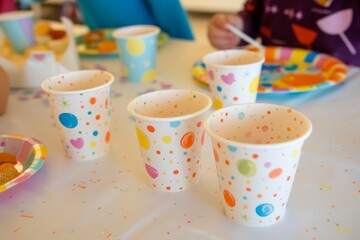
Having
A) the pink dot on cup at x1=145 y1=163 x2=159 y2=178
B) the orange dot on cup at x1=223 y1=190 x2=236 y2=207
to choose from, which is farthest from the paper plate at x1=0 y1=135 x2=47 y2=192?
the orange dot on cup at x1=223 y1=190 x2=236 y2=207

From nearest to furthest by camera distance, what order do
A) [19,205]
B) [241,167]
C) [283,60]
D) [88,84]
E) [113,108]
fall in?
[241,167]
[19,205]
[88,84]
[113,108]
[283,60]

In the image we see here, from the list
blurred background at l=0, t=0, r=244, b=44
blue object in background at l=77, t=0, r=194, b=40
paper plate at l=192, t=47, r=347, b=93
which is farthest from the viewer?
blurred background at l=0, t=0, r=244, b=44

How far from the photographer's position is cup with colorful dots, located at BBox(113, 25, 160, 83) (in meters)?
0.89

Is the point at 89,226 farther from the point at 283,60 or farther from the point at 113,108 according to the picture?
the point at 283,60

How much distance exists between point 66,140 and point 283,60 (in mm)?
578

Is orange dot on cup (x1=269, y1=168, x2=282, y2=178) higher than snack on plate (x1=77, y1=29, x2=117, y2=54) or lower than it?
higher

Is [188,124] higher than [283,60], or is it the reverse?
[188,124]

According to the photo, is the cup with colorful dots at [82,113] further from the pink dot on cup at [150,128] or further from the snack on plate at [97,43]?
the snack on plate at [97,43]

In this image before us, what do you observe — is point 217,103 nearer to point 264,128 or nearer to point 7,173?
point 264,128

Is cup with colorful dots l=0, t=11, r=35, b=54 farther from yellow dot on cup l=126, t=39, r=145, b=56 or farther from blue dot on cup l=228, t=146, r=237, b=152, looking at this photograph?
blue dot on cup l=228, t=146, r=237, b=152

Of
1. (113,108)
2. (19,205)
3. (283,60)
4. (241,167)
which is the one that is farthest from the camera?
(283,60)

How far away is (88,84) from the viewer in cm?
67

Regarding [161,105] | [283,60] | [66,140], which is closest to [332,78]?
[283,60]

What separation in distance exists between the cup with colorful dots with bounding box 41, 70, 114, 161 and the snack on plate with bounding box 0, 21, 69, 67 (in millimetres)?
441
